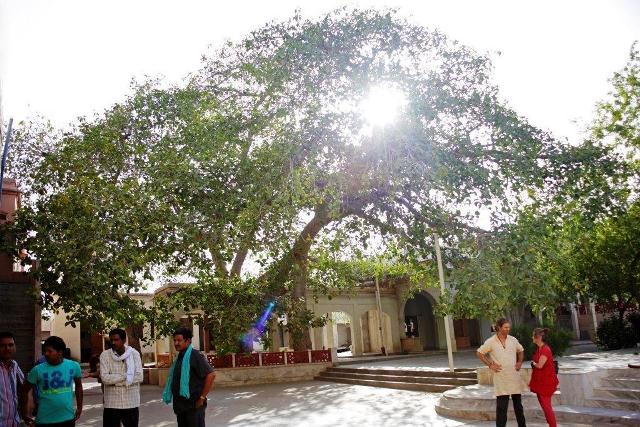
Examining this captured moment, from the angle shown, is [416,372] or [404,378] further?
[416,372]

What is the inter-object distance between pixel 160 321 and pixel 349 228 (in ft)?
20.7

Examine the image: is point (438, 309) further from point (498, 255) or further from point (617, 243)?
point (617, 243)

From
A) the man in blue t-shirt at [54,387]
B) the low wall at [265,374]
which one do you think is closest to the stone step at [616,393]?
the man in blue t-shirt at [54,387]

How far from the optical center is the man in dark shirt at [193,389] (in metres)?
5.45

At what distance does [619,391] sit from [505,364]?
255 centimetres

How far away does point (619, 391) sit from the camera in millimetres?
8078

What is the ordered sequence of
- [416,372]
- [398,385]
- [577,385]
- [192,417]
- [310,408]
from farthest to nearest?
[416,372] → [398,385] → [310,408] → [577,385] → [192,417]

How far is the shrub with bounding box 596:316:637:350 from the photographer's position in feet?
67.6

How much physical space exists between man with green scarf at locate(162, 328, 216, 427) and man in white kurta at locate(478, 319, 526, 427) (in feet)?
11.2

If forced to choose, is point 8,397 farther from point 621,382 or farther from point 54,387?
point 621,382

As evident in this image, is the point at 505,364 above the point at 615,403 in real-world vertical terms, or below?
above

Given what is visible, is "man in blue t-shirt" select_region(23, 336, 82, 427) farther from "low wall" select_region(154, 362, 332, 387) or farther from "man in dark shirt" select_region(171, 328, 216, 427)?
"low wall" select_region(154, 362, 332, 387)

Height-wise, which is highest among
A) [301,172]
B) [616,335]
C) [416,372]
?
[301,172]

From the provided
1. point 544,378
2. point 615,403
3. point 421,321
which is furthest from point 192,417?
point 421,321
